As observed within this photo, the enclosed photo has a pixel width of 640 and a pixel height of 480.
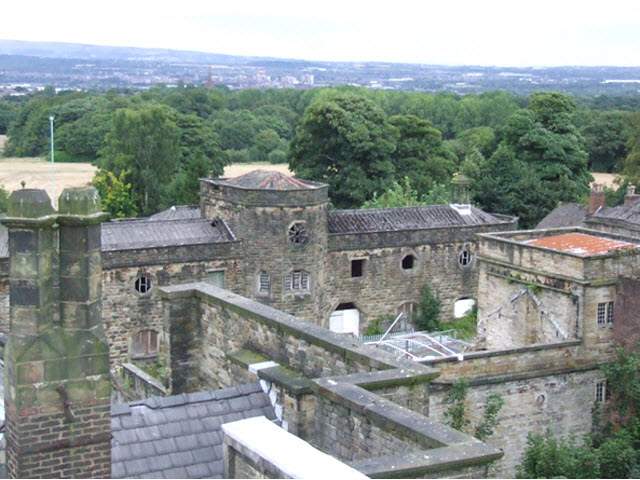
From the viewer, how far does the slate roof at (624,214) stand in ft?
133

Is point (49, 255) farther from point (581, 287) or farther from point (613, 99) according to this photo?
point (613, 99)

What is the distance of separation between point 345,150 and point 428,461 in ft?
151

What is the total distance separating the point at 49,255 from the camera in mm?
7484

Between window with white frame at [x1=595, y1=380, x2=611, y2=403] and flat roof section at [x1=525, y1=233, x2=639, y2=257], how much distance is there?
11.3ft

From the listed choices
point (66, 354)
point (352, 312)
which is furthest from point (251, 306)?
point (352, 312)

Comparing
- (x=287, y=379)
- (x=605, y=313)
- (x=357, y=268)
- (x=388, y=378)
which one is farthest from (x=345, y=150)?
(x=388, y=378)

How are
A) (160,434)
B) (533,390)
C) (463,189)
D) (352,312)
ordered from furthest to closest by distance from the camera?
(463,189) → (352,312) → (533,390) → (160,434)

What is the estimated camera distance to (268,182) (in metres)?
35.5

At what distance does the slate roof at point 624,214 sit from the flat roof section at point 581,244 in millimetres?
9690

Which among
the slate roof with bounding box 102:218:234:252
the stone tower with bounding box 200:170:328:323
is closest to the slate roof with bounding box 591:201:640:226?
the stone tower with bounding box 200:170:328:323

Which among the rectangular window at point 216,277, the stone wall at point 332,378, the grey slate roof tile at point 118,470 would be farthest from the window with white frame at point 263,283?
the grey slate roof tile at point 118,470

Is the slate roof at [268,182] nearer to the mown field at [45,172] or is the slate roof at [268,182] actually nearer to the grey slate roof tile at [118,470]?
the grey slate roof tile at [118,470]

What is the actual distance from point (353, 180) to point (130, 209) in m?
11.5

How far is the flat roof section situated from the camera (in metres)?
28.2
